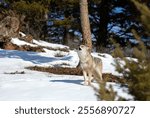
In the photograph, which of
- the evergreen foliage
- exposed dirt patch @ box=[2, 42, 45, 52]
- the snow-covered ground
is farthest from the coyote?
exposed dirt patch @ box=[2, 42, 45, 52]

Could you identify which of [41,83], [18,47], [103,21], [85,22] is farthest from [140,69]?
[103,21]

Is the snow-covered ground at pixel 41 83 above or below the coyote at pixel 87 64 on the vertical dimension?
below

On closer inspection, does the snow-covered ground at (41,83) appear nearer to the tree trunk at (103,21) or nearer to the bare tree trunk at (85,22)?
the bare tree trunk at (85,22)

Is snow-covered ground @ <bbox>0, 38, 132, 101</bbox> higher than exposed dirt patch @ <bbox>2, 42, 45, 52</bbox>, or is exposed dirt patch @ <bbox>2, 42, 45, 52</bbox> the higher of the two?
exposed dirt patch @ <bbox>2, 42, 45, 52</bbox>

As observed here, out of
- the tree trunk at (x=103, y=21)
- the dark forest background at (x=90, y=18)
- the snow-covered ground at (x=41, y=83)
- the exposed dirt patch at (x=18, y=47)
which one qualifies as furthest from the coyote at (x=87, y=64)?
the tree trunk at (x=103, y=21)

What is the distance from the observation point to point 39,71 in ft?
58.4

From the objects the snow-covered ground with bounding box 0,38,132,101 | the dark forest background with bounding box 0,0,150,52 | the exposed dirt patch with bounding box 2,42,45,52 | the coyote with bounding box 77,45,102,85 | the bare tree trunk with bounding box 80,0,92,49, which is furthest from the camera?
the dark forest background with bounding box 0,0,150,52

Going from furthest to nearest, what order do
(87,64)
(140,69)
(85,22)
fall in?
(85,22)
(87,64)
(140,69)

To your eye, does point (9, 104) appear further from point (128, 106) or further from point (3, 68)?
point (3, 68)

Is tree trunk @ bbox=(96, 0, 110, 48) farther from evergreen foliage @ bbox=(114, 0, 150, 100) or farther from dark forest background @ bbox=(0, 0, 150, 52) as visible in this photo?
evergreen foliage @ bbox=(114, 0, 150, 100)

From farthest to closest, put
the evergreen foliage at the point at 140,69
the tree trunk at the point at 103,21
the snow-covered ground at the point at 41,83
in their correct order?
the tree trunk at the point at 103,21
the snow-covered ground at the point at 41,83
the evergreen foliage at the point at 140,69

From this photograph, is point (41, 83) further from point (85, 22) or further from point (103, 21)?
point (103, 21)

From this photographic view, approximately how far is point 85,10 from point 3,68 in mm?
3746

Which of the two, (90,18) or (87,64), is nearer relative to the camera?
(87,64)
